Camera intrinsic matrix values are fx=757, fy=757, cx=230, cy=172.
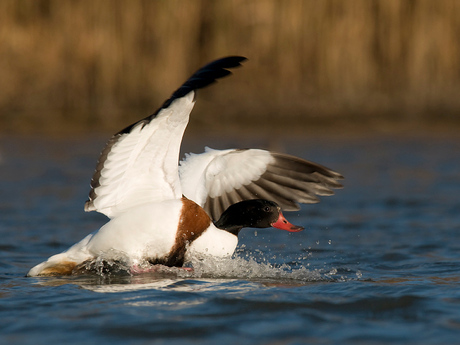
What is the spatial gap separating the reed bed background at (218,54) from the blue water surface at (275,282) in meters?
3.47

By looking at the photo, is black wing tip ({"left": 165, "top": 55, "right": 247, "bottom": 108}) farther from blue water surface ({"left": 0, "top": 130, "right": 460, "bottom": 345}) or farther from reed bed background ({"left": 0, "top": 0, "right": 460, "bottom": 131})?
reed bed background ({"left": 0, "top": 0, "right": 460, "bottom": 131})

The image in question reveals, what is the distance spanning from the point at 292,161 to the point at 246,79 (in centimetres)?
859

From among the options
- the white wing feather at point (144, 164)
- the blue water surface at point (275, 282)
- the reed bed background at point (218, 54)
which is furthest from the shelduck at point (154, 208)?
the reed bed background at point (218, 54)

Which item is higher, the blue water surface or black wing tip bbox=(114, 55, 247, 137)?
black wing tip bbox=(114, 55, 247, 137)

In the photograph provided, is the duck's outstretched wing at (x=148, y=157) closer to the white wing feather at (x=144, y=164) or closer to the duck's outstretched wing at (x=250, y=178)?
the white wing feather at (x=144, y=164)

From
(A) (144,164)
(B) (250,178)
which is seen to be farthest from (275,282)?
(B) (250,178)

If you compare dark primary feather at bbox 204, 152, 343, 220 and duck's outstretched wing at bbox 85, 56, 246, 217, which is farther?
dark primary feather at bbox 204, 152, 343, 220

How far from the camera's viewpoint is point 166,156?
534cm

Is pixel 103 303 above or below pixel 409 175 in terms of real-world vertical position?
below

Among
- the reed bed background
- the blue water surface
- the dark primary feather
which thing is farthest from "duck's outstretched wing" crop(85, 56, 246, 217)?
the reed bed background

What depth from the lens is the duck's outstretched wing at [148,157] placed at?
15.8 ft

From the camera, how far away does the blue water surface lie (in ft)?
13.3

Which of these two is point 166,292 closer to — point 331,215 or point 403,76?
point 331,215

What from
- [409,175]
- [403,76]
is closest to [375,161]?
[409,175]
